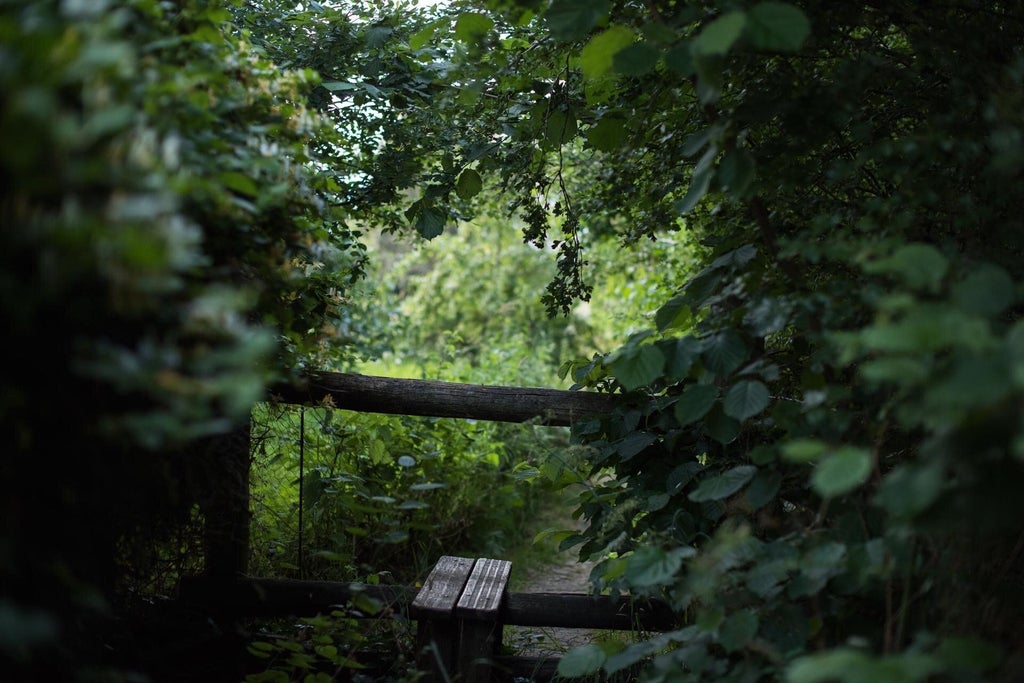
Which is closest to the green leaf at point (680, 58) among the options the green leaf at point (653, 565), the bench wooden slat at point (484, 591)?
the green leaf at point (653, 565)

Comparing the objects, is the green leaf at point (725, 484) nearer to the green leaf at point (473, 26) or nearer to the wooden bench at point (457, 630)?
the wooden bench at point (457, 630)

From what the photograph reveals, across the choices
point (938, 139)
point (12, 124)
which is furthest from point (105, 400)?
point (938, 139)

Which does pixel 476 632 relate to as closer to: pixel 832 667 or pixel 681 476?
pixel 681 476

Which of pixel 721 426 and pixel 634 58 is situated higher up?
pixel 634 58

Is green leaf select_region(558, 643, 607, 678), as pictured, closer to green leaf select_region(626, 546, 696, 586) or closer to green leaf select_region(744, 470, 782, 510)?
green leaf select_region(626, 546, 696, 586)

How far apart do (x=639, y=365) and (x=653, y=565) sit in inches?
18.5

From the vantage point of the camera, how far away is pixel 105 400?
3.88 ft

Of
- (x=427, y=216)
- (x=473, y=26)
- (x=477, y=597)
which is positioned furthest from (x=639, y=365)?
(x=427, y=216)

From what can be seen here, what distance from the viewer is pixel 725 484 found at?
2002 millimetres

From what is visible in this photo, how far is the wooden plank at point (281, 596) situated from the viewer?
291 centimetres

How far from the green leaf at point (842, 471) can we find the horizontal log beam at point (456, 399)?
5.83 ft

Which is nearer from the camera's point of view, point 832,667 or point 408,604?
point 832,667

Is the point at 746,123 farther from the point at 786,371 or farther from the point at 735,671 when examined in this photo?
the point at 735,671

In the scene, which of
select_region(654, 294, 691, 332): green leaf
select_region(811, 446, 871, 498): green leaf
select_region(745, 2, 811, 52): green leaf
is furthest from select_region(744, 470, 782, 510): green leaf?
select_region(745, 2, 811, 52): green leaf
